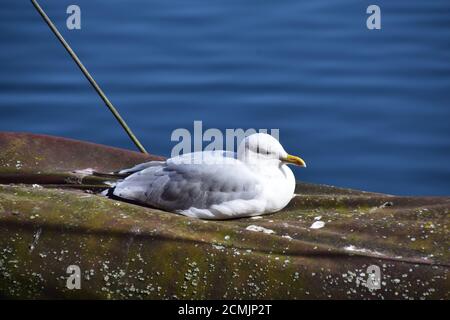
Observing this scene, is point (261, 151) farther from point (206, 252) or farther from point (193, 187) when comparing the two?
point (206, 252)

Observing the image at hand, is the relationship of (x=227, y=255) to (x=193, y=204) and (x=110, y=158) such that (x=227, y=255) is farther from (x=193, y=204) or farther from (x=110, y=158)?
(x=110, y=158)

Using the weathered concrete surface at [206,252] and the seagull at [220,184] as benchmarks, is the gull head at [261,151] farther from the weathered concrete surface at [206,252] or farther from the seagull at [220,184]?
the weathered concrete surface at [206,252]

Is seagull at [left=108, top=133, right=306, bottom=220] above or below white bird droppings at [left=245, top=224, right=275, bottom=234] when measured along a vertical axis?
above

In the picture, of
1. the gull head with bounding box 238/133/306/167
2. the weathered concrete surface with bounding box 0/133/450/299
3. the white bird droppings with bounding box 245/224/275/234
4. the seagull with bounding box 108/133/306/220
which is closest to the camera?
the weathered concrete surface with bounding box 0/133/450/299

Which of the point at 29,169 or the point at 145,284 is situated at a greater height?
the point at 29,169

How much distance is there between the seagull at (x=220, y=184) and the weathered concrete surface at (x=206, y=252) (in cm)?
16

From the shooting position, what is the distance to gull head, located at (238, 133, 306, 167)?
12.5ft

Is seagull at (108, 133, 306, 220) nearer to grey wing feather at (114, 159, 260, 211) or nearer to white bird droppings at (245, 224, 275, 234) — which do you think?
grey wing feather at (114, 159, 260, 211)

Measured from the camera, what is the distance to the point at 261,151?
382 centimetres

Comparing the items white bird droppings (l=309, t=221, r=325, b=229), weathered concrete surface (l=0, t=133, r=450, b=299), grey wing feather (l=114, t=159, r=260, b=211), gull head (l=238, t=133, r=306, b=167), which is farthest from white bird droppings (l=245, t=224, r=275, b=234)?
gull head (l=238, t=133, r=306, b=167)
